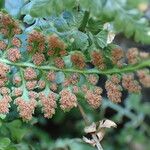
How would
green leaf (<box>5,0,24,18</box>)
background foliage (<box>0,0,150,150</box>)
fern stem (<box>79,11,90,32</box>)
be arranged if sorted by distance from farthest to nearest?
green leaf (<box>5,0,24,18</box>)
fern stem (<box>79,11,90,32</box>)
background foliage (<box>0,0,150,150</box>)

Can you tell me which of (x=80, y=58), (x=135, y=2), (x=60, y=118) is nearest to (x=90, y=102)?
(x=80, y=58)

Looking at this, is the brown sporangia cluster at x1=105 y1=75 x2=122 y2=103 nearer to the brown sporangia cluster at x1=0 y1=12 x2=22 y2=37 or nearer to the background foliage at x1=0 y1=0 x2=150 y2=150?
the background foliage at x1=0 y1=0 x2=150 y2=150

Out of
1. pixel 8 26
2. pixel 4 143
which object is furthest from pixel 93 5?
pixel 4 143

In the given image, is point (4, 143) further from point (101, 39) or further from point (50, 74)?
point (101, 39)

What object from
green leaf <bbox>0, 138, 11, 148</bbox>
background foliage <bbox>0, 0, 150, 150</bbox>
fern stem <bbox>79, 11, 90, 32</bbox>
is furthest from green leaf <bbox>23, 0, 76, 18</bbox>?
green leaf <bbox>0, 138, 11, 148</bbox>

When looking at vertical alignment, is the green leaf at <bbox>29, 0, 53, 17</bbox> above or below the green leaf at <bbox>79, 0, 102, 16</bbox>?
below
